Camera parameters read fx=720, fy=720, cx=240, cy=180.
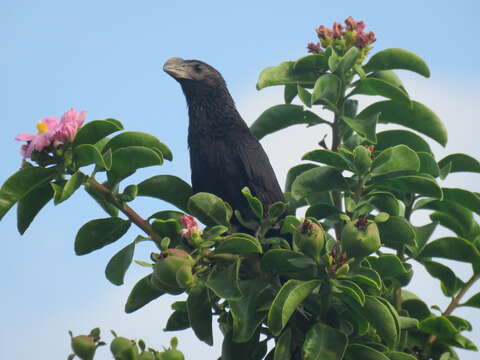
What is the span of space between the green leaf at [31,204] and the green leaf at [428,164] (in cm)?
143

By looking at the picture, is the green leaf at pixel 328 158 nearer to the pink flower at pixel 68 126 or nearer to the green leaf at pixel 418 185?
the green leaf at pixel 418 185

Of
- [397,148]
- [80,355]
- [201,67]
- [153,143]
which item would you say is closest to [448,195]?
[397,148]

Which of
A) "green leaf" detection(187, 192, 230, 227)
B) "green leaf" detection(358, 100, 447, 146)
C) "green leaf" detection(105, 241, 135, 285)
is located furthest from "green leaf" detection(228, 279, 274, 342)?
"green leaf" detection(358, 100, 447, 146)

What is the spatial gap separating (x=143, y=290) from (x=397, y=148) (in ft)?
3.53

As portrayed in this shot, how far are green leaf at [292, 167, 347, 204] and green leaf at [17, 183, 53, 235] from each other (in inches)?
34.7

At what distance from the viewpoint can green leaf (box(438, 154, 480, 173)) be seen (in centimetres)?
304

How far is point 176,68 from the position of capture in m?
4.61

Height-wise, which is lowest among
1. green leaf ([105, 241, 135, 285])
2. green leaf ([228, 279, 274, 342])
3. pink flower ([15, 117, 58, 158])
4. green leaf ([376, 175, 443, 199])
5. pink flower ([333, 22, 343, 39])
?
green leaf ([228, 279, 274, 342])

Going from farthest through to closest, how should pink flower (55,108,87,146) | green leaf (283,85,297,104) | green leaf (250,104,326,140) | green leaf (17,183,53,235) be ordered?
green leaf (283,85,297,104)
green leaf (250,104,326,140)
green leaf (17,183,53,235)
pink flower (55,108,87,146)

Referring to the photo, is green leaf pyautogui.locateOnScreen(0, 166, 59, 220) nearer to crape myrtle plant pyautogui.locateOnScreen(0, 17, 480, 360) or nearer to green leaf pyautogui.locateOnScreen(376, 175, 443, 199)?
crape myrtle plant pyautogui.locateOnScreen(0, 17, 480, 360)

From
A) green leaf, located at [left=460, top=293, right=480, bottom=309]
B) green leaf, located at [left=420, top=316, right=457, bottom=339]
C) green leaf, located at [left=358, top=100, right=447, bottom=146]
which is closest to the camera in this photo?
green leaf, located at [left=420, top=316, right=457, bottom=339]

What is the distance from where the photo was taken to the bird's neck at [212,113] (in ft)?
14.4

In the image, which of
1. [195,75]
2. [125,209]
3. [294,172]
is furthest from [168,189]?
[195,75]

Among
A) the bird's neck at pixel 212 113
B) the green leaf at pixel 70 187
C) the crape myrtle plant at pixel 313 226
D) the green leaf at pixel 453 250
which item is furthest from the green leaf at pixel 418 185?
the bird's neck at pixel 212 113
